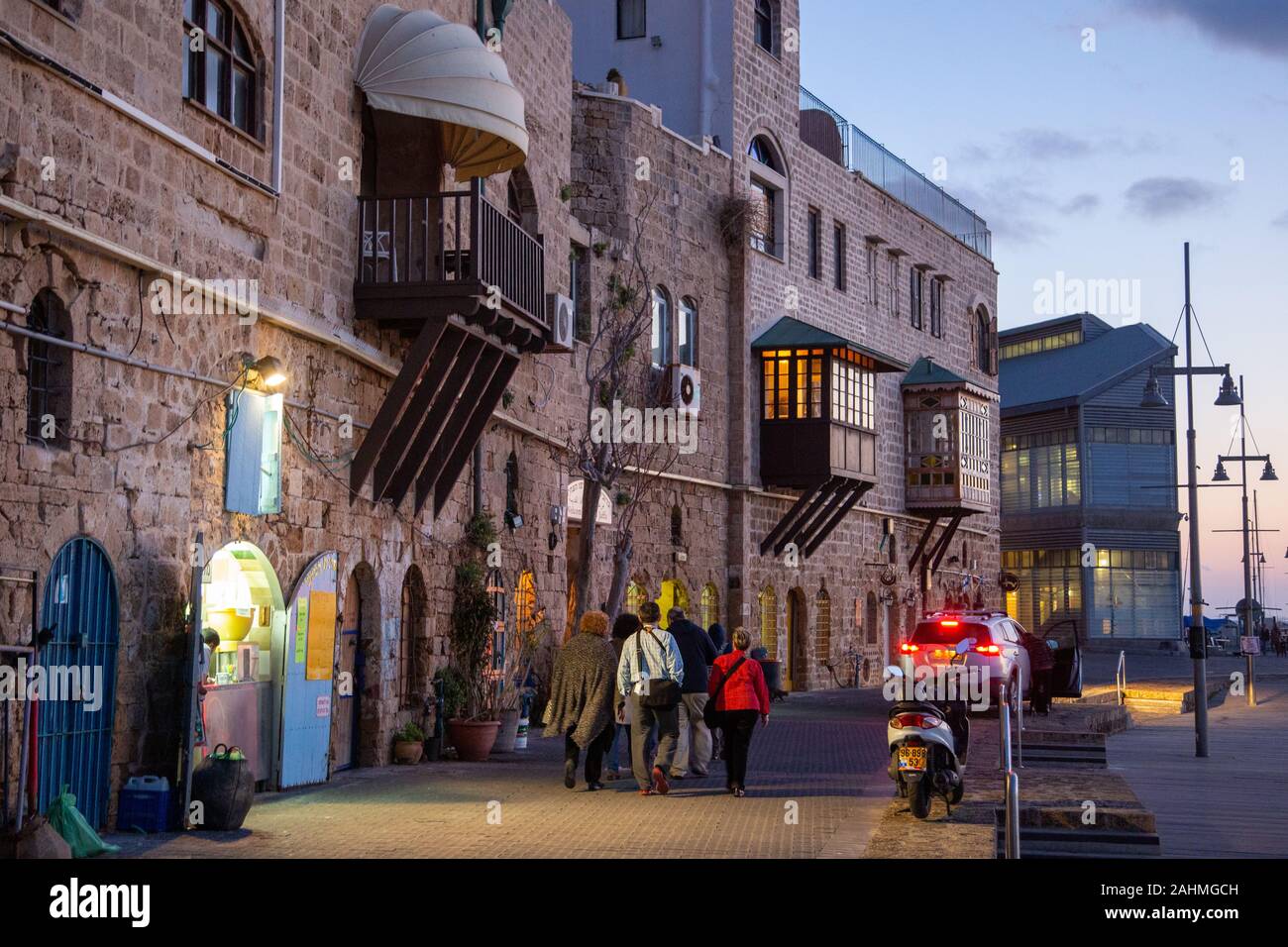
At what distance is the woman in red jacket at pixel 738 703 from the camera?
1493cm

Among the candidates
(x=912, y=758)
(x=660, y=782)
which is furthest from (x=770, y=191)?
(x=912, y=758)

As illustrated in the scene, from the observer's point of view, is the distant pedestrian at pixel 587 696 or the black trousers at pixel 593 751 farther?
the black trousers at pixel 593 751

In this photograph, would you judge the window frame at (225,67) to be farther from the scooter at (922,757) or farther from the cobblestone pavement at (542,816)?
the scooter at (922,757)

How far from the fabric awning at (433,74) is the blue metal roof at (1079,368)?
48059 millimetres

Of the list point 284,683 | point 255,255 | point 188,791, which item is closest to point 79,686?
point 188,791

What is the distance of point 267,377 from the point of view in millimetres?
14039

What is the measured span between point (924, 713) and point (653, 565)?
14844 mm

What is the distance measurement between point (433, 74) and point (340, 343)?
118 inches

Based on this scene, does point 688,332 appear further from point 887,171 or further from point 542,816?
point 542,816

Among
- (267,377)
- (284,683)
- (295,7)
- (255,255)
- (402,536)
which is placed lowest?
(284,683)

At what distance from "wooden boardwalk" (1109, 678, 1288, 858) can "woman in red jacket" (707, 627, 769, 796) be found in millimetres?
3666

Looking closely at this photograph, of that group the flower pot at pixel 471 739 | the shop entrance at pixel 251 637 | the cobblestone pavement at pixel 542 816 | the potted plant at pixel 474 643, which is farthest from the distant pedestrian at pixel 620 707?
the shop entrance at pixel 251 637

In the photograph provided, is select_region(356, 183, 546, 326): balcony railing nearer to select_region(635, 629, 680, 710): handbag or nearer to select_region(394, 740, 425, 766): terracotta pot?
select_region(635, 629, 680, 710): handbag

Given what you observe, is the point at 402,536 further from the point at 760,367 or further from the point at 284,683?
the point at 760,367
